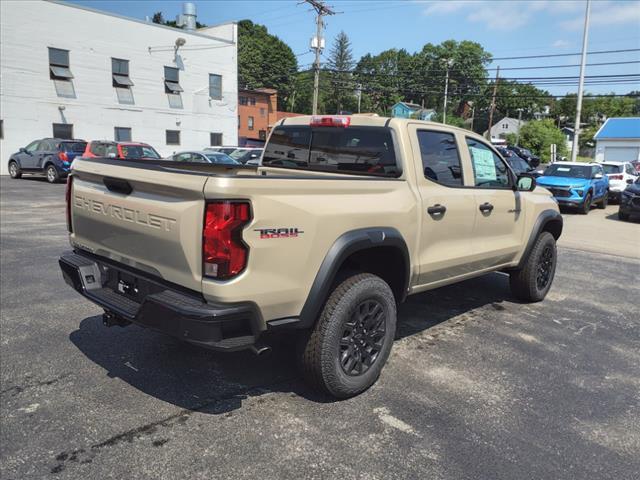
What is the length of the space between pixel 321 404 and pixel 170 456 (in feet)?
3.43

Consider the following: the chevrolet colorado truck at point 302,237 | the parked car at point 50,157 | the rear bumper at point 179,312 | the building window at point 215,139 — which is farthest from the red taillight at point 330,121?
the building window at point 215,139

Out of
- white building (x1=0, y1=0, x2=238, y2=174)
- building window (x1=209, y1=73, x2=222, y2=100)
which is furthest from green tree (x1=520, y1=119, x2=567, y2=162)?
building window (x1=209, y1=73, x2=222, y2=100)

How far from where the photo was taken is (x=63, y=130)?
24109mm

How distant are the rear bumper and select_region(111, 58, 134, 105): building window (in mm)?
25612

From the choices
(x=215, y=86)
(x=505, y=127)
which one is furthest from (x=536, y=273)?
(x=505, y=127)

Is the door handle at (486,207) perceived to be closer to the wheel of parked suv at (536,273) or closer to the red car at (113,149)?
the wheel of parked suv at (536,273)

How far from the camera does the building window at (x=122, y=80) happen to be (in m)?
25.6

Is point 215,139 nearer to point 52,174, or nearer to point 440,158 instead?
point 52,174

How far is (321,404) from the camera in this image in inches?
132

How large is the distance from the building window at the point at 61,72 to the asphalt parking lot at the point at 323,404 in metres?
21.8

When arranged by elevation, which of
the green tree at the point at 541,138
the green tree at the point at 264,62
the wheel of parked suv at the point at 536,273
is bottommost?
the wheel of parked suv at the point at 536,273

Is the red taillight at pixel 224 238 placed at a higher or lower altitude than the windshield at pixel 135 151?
lower

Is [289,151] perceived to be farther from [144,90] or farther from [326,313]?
[144,90]

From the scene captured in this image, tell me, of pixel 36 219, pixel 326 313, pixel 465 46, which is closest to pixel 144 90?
pixel 36 219
